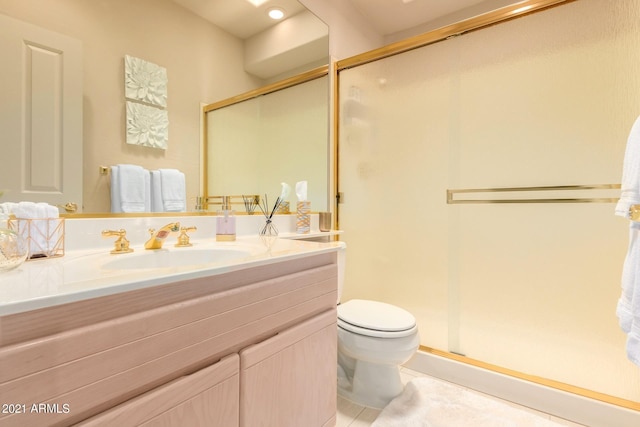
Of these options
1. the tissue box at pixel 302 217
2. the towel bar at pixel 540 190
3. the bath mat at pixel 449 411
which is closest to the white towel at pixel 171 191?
the tissue box at pixel 302 217

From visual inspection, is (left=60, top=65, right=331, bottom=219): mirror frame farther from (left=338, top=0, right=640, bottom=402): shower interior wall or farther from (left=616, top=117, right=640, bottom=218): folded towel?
(left=616, top=117, right=640, bottom=218): folded towel

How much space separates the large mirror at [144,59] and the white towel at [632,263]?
1.53 meters

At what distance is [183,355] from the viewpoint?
2.01 feet

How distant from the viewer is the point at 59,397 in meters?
0.46

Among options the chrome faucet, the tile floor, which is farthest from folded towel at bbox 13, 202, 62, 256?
the tile floor

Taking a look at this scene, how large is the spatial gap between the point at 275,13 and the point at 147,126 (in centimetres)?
96

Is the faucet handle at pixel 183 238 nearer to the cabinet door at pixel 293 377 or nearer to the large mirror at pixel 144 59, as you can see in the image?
the large mirror at pixel 144 59

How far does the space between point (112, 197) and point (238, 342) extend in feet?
2.28

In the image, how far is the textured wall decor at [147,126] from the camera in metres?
1.06

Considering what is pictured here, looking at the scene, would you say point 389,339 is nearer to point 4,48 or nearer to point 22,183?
point 22,183

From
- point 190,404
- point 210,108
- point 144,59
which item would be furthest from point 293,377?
point 144,59

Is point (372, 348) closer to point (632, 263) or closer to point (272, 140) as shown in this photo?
point (632, 263)

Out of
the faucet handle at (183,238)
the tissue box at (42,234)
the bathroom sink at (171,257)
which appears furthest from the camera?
the faucet handle at (183,238)

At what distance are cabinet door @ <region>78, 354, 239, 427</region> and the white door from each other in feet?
2.30
